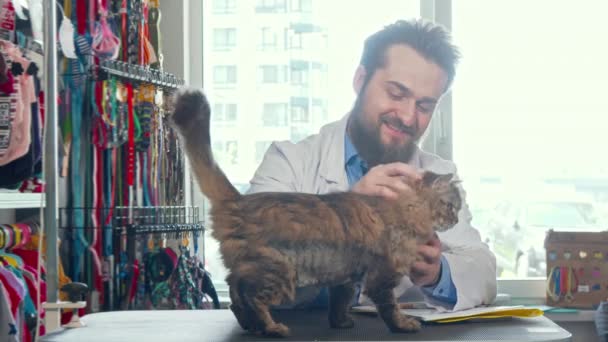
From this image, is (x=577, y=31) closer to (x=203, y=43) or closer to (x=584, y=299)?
(x=584, y=299)

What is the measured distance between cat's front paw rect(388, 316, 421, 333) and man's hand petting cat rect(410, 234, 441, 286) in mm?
118

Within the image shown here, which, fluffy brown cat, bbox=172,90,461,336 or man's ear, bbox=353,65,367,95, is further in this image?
man's ear, bbox=353,65,367,95

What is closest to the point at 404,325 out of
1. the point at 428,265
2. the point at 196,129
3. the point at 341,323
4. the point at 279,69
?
the point at 341,323

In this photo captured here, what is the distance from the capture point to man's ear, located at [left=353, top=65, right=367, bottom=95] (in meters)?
1.54

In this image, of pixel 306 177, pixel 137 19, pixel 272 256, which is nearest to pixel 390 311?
pixel 272 256

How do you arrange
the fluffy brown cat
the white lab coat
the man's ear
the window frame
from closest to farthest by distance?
the fluffy brown cat
the white lab coat
the man's ear
the window frame

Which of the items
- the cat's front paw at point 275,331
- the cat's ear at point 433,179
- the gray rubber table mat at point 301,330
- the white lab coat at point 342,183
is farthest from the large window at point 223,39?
the cat's front paw at point 275,331

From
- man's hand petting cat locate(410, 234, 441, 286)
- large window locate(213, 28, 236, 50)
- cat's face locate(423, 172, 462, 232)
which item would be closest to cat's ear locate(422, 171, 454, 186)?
cat's face locate(423, 172, 462, 232)

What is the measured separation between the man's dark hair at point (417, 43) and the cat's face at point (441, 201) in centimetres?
37

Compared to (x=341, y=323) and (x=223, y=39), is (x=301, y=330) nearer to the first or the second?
(x=341, y=323)

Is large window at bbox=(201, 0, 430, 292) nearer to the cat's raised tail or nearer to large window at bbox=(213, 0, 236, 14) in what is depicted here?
large window at bbox=(213, 0, 236, 14)

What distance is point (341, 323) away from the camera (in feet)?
3.95

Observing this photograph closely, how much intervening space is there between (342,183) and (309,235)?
408 millimetres

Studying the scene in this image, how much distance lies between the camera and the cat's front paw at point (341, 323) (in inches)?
47.3
